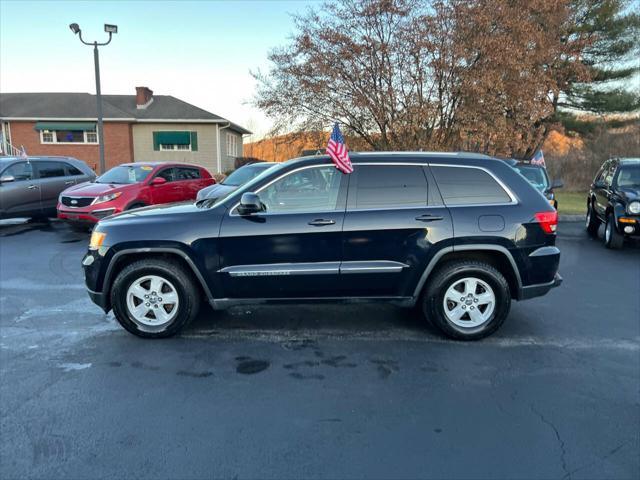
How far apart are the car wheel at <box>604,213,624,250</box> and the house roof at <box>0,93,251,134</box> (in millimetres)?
22424

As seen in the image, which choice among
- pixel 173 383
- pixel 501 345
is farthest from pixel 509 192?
pixel 173 383

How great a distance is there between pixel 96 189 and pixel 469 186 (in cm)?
846

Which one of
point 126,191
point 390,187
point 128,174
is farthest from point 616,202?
point 128,174

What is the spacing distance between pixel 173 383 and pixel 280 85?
1394 cm

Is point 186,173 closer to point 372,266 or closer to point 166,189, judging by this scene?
point 166,189

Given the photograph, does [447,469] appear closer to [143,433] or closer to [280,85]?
[143,433]

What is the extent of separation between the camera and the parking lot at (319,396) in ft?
8.86

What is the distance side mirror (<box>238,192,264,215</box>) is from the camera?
422 cm

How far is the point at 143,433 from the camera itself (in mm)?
2951

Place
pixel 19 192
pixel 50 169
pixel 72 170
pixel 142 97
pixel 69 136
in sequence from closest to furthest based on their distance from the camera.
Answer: pixel 19 192
pixel 50 169
pixel 72 170
pixel 69 136
pixel 142 97

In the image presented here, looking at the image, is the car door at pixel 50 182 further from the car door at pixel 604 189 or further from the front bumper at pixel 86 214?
the car door at pixel 604 189

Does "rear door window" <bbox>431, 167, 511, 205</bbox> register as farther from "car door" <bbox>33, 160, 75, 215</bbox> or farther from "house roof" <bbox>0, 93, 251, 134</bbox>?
"house roof" <bbox>0, 93, 251, 134</bbox>

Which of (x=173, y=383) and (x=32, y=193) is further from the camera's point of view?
(x=32, y=193)

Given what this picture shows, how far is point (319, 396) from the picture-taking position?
11.3 ft
